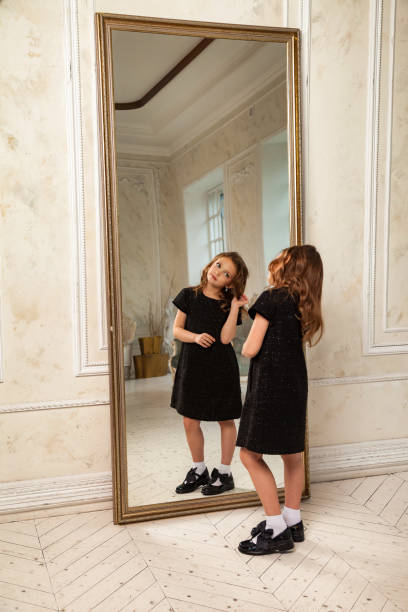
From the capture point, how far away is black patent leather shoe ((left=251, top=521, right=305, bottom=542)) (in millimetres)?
2454

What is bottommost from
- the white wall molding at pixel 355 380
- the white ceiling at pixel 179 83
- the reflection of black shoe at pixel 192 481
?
the reflection of black shoe at pixel 192 481

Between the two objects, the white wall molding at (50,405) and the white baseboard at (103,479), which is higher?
the white wall molding at (50,405)

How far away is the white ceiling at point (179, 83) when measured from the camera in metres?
2.66

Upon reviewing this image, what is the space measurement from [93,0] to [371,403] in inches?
107

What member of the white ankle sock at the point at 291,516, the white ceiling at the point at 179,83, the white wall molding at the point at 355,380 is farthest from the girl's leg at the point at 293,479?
the white ceiling at the point at 179,83

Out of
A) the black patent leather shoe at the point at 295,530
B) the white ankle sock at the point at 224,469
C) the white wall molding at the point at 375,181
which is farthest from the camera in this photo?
the white wall molding at the point at 375,181

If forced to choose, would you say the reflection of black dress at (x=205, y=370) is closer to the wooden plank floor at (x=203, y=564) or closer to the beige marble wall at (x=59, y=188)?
the beige marble wall at (x=59, y=188)

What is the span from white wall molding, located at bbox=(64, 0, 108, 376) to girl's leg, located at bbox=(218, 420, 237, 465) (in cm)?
68

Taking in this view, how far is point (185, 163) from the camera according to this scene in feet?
9.04

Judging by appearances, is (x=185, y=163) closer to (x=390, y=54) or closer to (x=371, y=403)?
(x=390, y=54)

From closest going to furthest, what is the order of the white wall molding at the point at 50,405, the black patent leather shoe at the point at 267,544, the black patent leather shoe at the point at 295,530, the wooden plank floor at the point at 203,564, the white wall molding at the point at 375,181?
1. the wooden plank floor at the point at 203,564
2. the black patent leather shoe at the point at 267,544
3. the black patent leather shoe at the point at 295,530
4. the white wall molding at the point at 50,405
5. the white wall molding at the point at 375,181

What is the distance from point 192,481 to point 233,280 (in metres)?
1.06

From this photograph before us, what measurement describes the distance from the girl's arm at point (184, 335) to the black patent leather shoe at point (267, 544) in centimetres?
92

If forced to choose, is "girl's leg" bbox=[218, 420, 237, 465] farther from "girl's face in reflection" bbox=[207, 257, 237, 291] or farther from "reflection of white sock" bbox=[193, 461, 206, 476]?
"girl's face in reflection" bbox=[207, 257, 237, 291]
